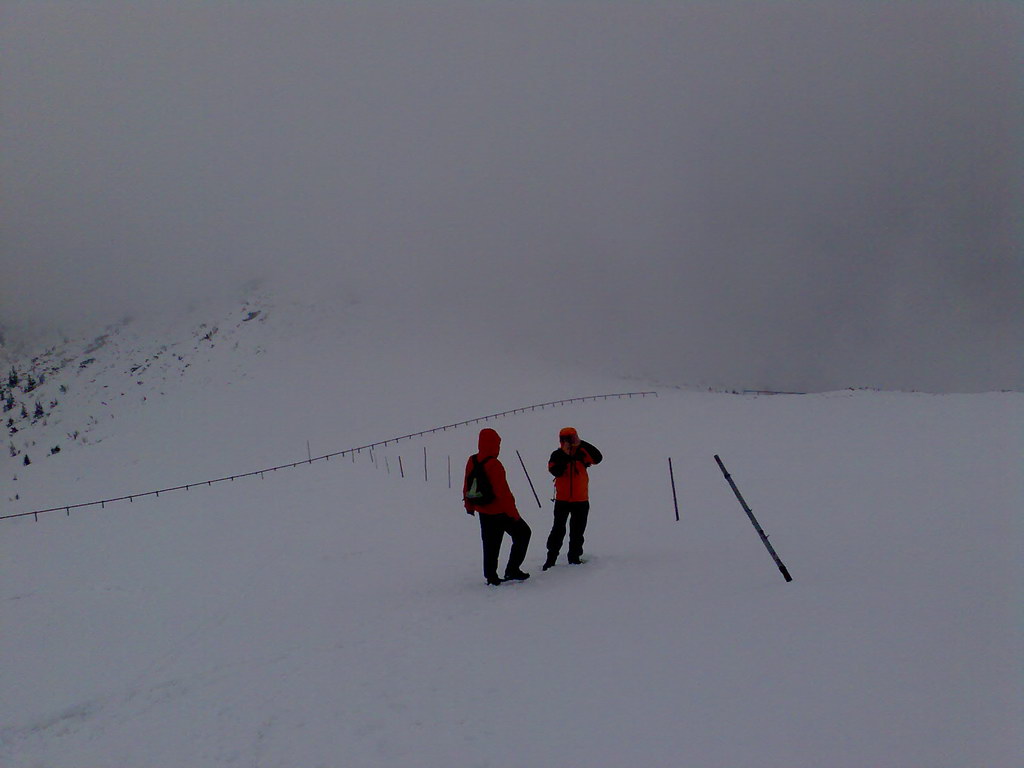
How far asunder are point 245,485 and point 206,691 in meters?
22.8

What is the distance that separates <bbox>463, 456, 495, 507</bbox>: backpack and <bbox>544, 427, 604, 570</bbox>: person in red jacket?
985mm

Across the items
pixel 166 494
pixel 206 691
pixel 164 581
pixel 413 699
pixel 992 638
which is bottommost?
pixel 166 494

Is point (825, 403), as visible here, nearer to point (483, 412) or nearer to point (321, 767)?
point (483, 412)

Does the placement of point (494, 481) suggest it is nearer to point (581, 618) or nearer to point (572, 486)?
point (572, 486)

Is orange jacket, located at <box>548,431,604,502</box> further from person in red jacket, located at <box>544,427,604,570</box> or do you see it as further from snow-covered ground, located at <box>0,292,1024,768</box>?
snow-covered ground, located at <box>0,292,1024,768</box>

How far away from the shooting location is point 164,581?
44.5ft

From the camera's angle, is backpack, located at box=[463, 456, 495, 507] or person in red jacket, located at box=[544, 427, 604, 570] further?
person in red jacket, located at box=[544, 427, 604, 570]

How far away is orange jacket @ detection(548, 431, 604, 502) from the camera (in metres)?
9.15

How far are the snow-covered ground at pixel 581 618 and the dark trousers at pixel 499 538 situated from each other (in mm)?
415

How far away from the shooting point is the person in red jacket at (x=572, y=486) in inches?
359

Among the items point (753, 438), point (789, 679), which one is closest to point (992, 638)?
point (789, 679)

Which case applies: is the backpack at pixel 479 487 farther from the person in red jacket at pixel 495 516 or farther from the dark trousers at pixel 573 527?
the dark trousers at pixel 573 527

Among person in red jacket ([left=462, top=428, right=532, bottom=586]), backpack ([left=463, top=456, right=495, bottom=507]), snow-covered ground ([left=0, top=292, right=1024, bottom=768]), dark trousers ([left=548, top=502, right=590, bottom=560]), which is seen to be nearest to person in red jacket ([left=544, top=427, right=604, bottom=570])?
dark trousers ([left=548, top=502, right=590, bottom=560])

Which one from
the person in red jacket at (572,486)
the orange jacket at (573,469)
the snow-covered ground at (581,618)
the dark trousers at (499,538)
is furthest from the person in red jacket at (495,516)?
the orange jacket at (573,469)
